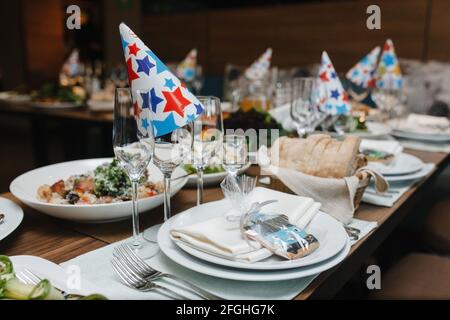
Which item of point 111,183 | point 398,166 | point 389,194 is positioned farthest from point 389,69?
point 111,183

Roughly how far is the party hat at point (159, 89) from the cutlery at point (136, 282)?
0.82ft

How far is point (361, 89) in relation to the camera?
2.35 m

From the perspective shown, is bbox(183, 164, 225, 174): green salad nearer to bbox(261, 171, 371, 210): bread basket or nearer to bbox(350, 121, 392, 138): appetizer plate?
bbox(261, 171, 371, 210): bread basket

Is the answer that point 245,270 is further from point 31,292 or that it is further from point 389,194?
point 389,194

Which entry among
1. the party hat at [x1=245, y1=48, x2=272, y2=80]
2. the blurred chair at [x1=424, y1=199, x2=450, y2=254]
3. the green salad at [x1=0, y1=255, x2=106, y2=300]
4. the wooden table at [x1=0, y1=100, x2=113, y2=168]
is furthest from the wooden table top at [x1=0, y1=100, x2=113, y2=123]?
the green salad at [x1=0, y1=255, x2=106, y2=300]

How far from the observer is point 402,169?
1.27 metres

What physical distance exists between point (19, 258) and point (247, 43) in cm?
434

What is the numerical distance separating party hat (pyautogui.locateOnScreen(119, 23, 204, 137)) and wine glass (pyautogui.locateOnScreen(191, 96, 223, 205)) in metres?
0.04

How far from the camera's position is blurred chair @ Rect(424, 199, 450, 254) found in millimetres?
1568

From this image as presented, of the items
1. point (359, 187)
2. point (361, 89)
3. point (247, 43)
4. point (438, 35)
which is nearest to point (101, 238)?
point (359, 187)

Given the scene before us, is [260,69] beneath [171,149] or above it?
above

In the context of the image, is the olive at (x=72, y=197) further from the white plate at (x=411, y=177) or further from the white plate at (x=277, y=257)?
the white plate at (x=411, y=177)

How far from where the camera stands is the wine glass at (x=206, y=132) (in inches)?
36.0

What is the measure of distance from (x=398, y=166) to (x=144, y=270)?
2.95 feet
